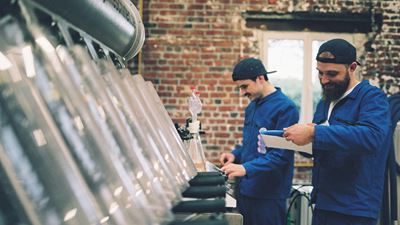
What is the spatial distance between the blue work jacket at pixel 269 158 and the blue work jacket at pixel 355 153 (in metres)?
0.42

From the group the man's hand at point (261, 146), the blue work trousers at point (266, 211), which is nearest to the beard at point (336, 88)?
the man's hand at point (261, 146)

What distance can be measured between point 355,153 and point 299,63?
9.96 ft

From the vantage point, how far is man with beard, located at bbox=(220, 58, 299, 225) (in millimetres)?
2369

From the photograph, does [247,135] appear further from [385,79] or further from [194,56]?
[385,79]

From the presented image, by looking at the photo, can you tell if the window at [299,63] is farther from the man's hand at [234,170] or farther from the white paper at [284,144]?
the white paper at [284,144]

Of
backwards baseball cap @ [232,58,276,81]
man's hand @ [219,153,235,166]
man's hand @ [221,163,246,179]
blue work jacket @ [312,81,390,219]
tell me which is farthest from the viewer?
man's hand @ [219,153,235,166]

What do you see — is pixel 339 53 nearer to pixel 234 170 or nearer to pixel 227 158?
pixel 234 170

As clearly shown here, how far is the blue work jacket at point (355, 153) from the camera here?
1.77m

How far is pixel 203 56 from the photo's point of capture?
462 cm

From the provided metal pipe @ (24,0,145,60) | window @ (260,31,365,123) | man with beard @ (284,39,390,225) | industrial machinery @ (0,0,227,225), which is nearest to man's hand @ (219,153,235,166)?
man with beard @ (284,39,390,225)

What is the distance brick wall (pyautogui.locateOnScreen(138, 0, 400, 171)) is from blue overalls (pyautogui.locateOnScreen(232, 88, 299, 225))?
201 centimetres

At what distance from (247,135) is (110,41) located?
55.7 inches

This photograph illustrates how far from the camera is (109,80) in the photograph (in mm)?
1170

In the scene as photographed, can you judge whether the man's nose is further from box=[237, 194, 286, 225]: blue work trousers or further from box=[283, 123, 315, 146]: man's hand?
box=[237, 194, 286, 225]: blue work trousers
